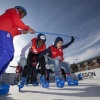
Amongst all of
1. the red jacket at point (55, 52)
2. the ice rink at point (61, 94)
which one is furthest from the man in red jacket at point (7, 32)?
the red jacket at point (55, 52)

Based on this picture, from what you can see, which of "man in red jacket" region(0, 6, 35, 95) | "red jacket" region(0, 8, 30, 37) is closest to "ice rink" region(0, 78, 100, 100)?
"man in red jacket" region(0, 6, 35, 95)

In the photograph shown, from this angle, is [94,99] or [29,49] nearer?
[94,99]

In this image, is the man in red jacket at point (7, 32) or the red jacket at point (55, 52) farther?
the red jacket at point (55, 52)

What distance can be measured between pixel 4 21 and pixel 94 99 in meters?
1.95

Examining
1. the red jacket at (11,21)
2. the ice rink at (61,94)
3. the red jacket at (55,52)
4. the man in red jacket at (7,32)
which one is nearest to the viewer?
the ice rink at (61,94)

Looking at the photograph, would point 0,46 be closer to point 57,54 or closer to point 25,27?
point 25,27

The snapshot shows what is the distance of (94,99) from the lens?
199 cm

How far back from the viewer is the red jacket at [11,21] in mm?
2827

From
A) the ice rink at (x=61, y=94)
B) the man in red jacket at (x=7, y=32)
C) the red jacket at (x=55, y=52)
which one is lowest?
the ice rink at (x=61, y=94)

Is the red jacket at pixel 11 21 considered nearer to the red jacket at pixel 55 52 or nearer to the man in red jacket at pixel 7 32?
the man in red jacket at pixel 7 32

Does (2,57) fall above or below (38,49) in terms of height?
below

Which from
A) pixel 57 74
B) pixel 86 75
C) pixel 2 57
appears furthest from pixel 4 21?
pixel 86 75

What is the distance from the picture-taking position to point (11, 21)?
2.90 m

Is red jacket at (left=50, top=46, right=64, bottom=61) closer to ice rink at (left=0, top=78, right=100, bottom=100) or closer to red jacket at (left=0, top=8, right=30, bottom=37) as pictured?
ice rink at (left=0, top=78, right=100, bottom=100)
